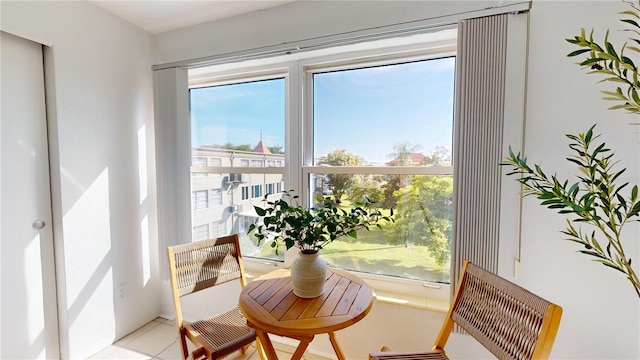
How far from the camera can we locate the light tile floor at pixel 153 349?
1958mm

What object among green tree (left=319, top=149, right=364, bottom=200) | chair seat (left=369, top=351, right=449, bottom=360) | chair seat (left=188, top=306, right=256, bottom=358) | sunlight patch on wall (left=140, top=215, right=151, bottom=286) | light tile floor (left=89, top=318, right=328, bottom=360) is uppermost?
green tree (left=319, top=149, right=364, bottom=200)

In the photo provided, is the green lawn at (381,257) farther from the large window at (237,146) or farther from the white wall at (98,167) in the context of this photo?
the white wall at (98,167)

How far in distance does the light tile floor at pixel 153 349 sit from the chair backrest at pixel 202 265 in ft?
2.10

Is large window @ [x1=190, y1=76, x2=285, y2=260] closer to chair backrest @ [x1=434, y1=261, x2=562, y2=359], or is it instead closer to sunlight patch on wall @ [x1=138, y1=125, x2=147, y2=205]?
sunlight patch on wall @ [x1=138, y1=125, x2=147, y2=205]

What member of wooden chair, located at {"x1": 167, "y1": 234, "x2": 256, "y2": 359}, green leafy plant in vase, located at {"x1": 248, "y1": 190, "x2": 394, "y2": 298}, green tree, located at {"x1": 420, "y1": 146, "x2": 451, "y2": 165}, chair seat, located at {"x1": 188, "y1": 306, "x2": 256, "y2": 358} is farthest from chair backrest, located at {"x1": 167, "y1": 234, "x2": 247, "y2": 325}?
green tree, located at {"x1": 420, "y1": 146, "x2": 451, "y2": 165}

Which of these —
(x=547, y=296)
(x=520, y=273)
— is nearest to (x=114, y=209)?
(x=520, y=273)

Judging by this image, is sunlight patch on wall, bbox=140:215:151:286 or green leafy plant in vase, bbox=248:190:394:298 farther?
sunlight patch on wall, bbox=140:215:151:286

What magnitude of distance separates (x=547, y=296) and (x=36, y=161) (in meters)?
3.13

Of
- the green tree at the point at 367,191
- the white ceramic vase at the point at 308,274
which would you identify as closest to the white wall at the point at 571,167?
the green tree at the point at 367,191

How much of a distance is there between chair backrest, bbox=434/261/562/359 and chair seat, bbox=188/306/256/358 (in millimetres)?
1012

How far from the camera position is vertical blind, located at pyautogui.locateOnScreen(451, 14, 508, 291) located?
4.78 feet

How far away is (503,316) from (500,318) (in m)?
0.02

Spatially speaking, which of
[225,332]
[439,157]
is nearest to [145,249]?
[225,332]

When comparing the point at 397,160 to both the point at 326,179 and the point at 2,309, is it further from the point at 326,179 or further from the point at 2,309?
the point at 2,309
